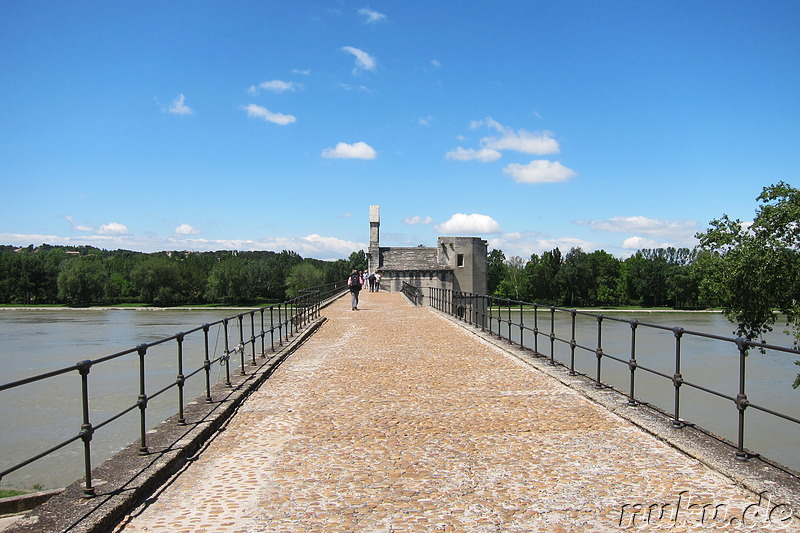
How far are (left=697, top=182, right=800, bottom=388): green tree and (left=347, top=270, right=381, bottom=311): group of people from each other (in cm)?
1193

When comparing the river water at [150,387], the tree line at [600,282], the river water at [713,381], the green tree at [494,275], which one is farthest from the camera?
the green tree at [494,275]

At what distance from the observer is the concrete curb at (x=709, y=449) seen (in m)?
4.22

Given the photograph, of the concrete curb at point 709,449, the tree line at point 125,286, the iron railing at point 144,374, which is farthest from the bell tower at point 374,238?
the tree line at point 125,286

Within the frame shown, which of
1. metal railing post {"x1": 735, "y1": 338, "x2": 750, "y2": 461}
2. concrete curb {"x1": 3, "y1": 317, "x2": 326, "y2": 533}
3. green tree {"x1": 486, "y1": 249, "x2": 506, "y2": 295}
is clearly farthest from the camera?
green tree {"x1": 486, "y1": 249, "x2": 506, "y2": 295}

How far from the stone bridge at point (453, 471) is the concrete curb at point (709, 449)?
0.02 meters

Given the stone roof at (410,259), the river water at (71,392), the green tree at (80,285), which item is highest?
the stone roof at (410,259)

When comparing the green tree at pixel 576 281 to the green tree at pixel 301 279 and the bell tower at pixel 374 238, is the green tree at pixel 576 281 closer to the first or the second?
the green tree at pixel 301 279

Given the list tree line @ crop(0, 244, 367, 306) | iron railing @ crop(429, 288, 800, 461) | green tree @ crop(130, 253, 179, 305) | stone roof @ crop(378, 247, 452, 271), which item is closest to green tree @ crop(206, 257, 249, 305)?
tree line @ crop(0, 244, 367, 306)

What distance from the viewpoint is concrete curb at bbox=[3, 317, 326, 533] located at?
379 cm

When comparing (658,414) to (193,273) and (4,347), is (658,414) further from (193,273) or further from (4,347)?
(193,273)

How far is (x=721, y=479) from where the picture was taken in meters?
4.55

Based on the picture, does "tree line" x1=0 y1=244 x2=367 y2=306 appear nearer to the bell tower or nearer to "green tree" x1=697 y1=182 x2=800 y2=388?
the bell tower

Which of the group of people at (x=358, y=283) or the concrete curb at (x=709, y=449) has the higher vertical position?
the group of people at (x=358, y=283)

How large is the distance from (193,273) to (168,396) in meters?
71.7
